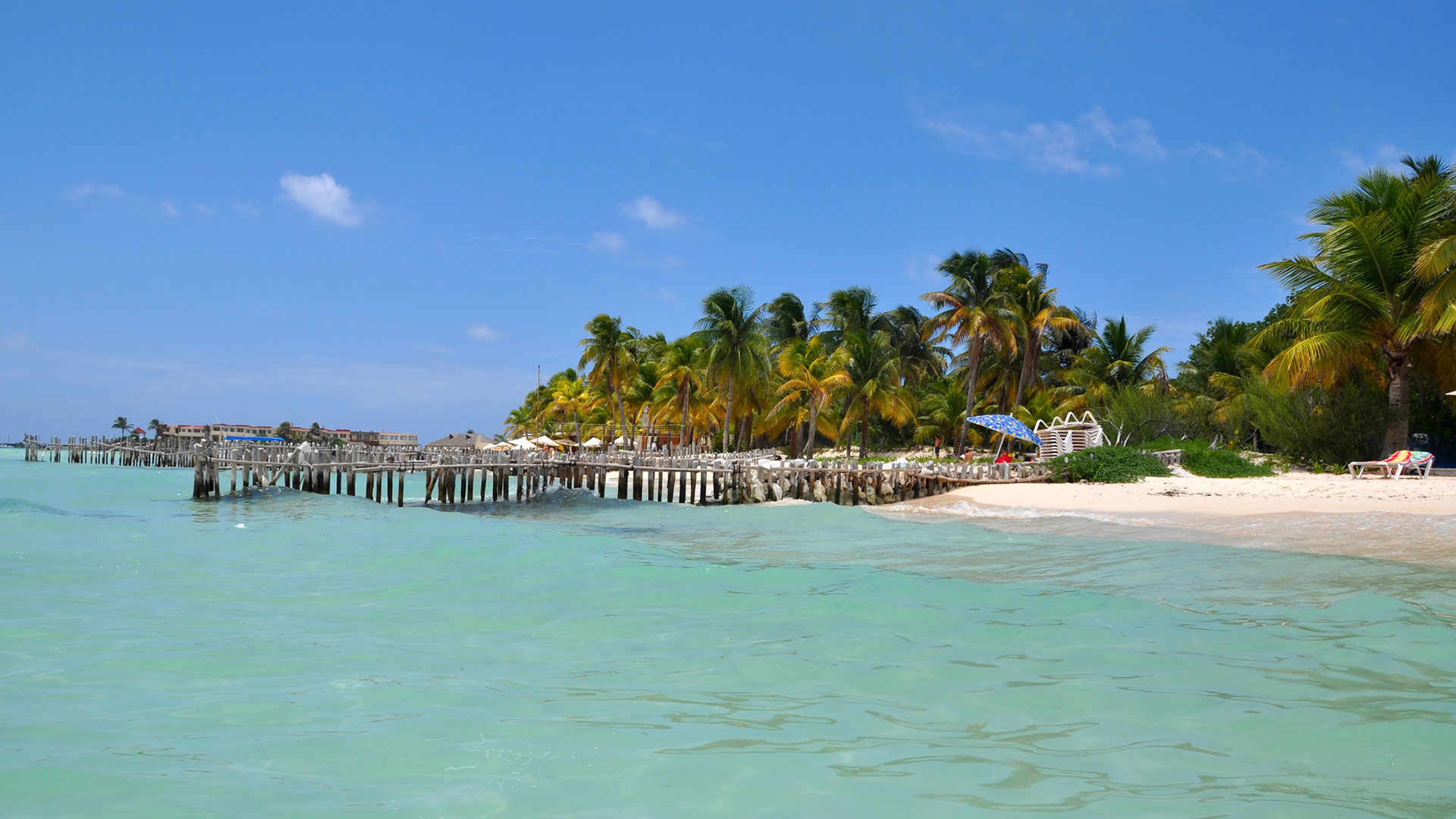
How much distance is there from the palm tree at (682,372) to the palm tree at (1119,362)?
17608 mm

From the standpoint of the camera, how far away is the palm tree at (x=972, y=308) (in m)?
37.0

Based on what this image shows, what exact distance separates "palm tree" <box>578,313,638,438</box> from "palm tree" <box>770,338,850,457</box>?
9716mm

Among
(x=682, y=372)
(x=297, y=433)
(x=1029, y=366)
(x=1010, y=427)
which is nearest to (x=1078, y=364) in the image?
(x=1029, y=366)

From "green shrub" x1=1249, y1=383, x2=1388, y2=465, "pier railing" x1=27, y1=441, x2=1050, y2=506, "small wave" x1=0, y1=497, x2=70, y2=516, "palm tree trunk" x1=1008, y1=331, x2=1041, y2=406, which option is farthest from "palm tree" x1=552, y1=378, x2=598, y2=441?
"green shrub" x1=1249, y1=383, x2=1388, y2=465

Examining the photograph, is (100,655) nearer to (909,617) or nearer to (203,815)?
(203,815)

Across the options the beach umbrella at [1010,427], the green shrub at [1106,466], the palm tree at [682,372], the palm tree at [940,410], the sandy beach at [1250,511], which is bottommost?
the sandy beach at [1250,511]

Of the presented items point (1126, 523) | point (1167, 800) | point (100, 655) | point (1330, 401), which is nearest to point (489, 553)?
point (100, 655)

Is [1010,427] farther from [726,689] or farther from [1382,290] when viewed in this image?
[726,689]

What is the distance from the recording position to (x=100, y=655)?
20.8 ft

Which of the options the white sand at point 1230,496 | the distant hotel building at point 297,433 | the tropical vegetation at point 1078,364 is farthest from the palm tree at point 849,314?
the distant hotel building at point 297,433

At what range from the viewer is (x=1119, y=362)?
1492 inches

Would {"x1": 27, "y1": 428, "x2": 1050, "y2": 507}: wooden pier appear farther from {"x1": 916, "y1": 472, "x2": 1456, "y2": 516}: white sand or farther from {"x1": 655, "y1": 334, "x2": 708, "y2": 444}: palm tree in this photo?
{"x1": 655, "y1": 334, "x2": 708, "y2": 444}: palm tree

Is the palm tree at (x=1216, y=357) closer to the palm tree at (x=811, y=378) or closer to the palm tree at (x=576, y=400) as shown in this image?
the palm tree at (x=811, y=378)

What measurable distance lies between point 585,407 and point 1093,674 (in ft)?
184
